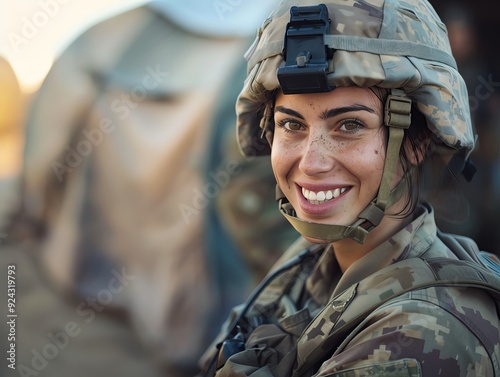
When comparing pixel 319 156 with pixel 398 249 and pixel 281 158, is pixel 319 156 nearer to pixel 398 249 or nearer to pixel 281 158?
pixel 281 158

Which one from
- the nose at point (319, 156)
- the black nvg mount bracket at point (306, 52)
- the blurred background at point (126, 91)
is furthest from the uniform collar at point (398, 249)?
the blurred background at point (126, 91)

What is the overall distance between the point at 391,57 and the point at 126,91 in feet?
8.17

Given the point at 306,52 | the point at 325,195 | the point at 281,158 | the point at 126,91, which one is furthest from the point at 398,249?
the point at 126,91

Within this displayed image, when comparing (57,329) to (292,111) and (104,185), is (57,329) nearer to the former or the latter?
(104,185)

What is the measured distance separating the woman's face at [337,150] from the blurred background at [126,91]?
2054 millimetres

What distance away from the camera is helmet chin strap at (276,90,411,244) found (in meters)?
1.57

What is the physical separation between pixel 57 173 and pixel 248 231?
1.06 metres

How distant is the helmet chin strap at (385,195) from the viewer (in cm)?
157

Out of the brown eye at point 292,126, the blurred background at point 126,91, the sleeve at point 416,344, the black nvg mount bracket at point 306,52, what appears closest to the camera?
the sleeve at point 416,344

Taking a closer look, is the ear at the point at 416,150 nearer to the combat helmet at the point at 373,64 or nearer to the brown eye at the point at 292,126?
the combat helmet at the point at 373,64

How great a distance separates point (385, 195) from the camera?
161 cm

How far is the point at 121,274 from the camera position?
12.6 ft

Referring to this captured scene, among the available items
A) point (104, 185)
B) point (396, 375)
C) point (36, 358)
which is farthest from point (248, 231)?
point (396, 375)

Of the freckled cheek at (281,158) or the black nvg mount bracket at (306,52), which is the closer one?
the black nvg mount bracket at (306,52)
